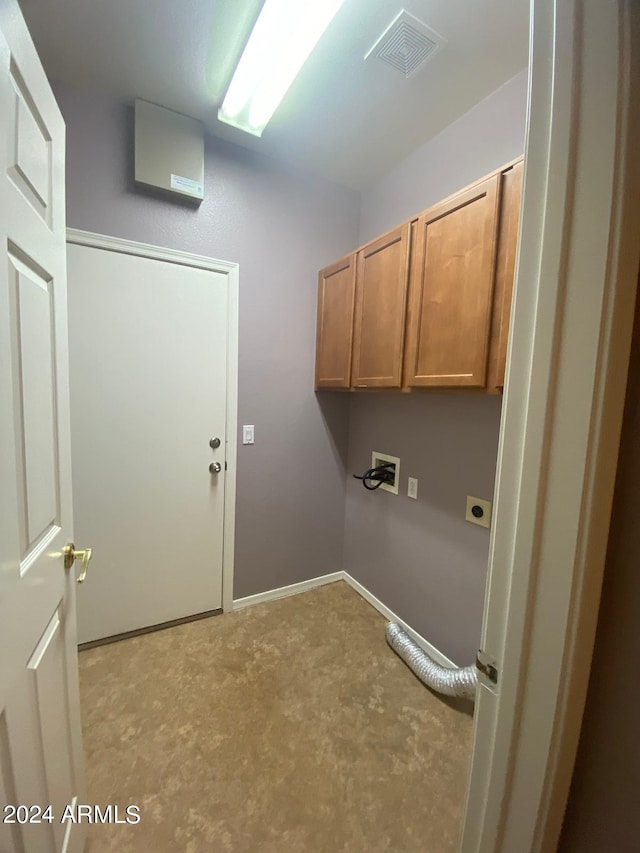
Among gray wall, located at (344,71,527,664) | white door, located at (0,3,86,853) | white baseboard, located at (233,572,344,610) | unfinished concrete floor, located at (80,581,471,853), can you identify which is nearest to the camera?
white door, located at (0,3,86,853)

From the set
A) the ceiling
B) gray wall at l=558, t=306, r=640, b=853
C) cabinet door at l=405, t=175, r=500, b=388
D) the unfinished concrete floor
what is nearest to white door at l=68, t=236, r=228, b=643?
the unfinished concrete floor

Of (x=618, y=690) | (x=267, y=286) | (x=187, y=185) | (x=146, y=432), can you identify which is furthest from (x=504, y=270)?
(x=146, y=432)

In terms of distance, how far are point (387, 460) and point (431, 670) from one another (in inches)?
43.0

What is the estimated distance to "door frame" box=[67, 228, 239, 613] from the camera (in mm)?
1645

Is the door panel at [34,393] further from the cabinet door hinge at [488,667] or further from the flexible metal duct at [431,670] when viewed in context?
the flexible metal duct at [431,670]

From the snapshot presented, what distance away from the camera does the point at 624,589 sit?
513 mm

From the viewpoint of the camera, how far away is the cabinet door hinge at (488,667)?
0.62m

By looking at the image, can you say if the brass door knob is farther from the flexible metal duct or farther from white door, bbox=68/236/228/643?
the flexible metal duct

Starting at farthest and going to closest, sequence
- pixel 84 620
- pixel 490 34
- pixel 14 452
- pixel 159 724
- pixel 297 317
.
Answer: pixel 297 317
pixel 84 620
pixel 159 724
pixel 490 34
pixel 14 452

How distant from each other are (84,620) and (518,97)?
3.25m

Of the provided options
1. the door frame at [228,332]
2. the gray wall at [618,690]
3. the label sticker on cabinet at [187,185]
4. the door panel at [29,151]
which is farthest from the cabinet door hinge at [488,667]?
the label sticker on cabinet at [187,185]

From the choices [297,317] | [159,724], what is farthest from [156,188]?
[159,724]

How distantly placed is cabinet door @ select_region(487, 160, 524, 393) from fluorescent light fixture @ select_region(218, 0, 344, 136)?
82 cm

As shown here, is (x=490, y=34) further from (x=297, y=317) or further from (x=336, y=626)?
(x=336, y=626)
